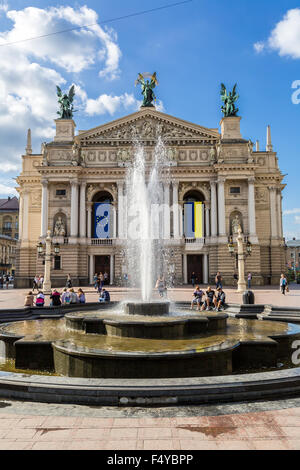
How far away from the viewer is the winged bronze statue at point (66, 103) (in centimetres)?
5022

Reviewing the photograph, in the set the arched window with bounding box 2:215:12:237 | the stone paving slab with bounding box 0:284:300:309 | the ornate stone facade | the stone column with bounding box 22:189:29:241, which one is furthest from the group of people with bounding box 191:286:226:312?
the arched window with bounding box 2:215:12:237

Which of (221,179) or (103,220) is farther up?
(221,179)

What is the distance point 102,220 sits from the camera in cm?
4747

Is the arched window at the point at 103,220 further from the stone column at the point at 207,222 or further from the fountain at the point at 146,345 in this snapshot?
the fountain at the point at 146,345

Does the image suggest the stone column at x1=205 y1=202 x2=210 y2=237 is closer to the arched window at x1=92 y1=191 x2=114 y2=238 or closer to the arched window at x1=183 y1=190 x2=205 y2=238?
the arched window at x1=183 y1=190 x2=205 y2=238

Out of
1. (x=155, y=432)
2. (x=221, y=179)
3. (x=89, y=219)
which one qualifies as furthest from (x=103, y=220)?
(x=155, y=432)

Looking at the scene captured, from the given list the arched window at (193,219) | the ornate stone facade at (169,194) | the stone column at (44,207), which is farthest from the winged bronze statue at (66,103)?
the arched window at (193,219)

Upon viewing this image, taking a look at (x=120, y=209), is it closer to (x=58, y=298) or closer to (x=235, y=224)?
(x=235, y=224)

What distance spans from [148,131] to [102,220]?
517 inches

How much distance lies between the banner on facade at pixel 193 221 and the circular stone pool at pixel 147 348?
33376 mm

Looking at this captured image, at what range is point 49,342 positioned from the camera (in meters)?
9.25

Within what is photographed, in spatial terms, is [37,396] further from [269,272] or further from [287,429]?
[269,272]

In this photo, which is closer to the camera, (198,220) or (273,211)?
(198,220)
